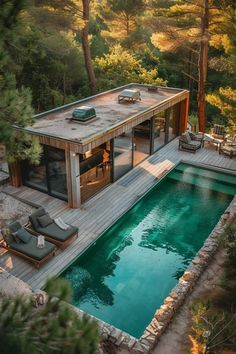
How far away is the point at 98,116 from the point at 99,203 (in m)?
3.67

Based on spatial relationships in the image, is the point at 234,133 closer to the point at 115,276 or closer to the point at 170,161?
the point at 170,161

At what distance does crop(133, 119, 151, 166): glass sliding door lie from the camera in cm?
1625

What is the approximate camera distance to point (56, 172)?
12.2m

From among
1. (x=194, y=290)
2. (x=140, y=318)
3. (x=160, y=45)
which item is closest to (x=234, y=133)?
(x=160, y=45)

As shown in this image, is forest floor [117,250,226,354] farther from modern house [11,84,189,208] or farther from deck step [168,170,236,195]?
modern house [11,84,189,208]

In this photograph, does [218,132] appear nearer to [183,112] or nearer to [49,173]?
[183,112]

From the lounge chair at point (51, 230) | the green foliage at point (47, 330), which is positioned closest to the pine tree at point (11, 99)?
the green foliage at point (47, 330)

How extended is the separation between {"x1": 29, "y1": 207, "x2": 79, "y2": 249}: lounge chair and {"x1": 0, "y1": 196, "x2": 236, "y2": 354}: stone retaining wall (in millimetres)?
1747

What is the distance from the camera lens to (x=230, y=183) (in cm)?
1454

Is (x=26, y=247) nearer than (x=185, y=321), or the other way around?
(x=185, y=321)

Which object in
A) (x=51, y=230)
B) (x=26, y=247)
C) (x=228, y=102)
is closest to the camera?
(x=26, y=247)

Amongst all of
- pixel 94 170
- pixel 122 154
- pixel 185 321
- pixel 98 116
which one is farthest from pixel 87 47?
pixel 185 321

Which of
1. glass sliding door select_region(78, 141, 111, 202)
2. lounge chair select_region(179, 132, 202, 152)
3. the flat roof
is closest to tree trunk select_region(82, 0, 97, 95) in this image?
the flat roof

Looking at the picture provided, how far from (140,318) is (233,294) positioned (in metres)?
2.32
